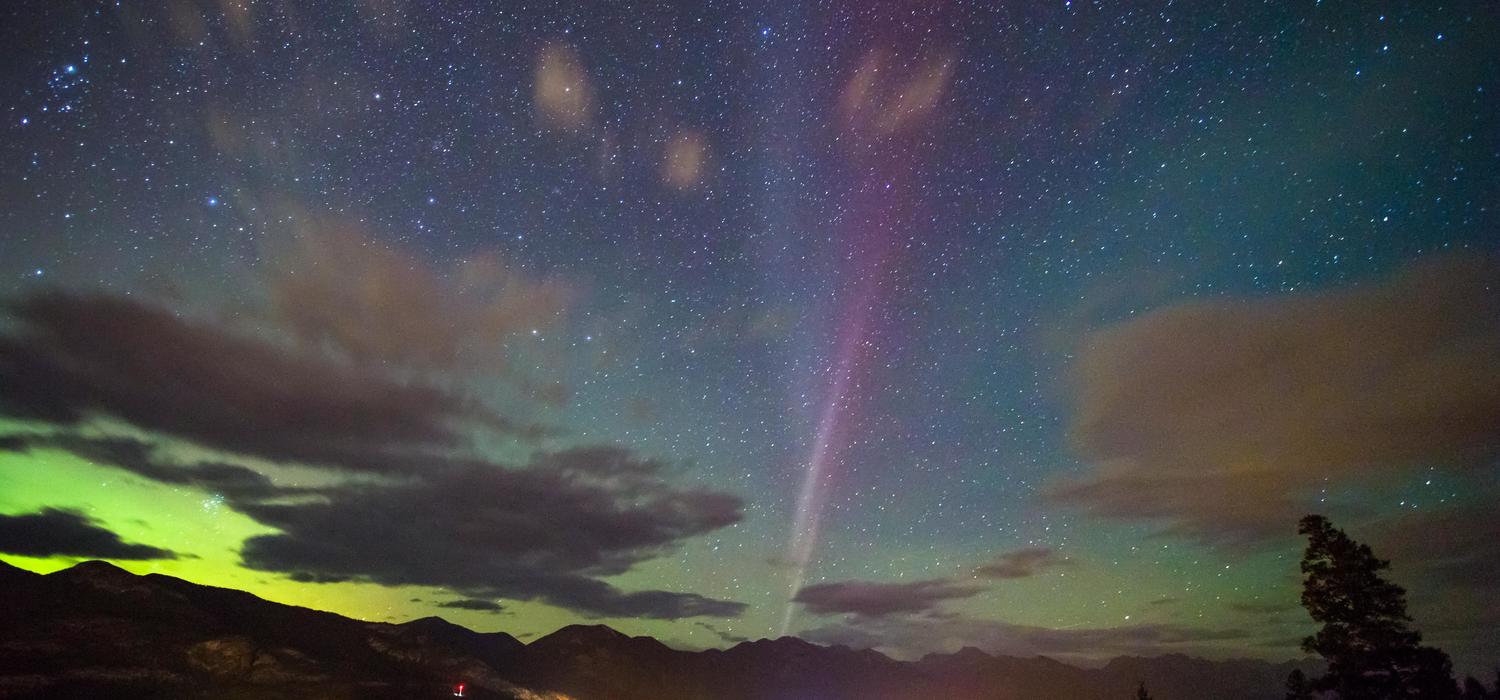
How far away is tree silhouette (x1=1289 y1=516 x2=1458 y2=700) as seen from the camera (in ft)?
70.9

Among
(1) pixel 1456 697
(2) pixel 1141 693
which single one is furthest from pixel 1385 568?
(2) pixel 1141 693

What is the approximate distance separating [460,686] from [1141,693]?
320 feet

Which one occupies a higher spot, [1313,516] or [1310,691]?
[1313,516]

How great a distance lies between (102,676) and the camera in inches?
7830

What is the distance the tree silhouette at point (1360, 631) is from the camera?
21625mm

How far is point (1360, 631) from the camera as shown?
22688mm

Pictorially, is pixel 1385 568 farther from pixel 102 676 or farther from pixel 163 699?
pixel 102 676

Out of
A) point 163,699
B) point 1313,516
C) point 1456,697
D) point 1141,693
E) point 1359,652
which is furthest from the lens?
point 163,699

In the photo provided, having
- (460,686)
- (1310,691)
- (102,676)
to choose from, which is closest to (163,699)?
(102,676)

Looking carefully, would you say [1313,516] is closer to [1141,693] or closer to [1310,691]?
[1310,691]

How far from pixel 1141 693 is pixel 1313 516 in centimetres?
3931

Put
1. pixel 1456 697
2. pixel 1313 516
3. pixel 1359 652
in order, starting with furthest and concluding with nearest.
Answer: pixel 1313 516, pixel 1359 652, pixel 1456 697

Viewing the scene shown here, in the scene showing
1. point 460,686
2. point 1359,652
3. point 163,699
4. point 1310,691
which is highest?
point 1359,652

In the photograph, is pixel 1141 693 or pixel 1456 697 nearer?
pixel 1456 697
